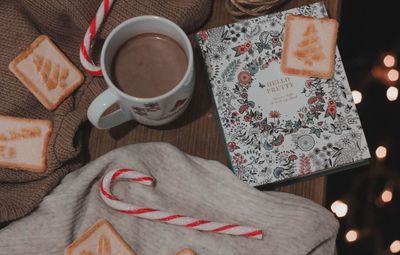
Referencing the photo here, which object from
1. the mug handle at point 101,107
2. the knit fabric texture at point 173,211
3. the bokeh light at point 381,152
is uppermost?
the mug handle at point 101,107

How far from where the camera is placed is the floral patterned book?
2.55 feet

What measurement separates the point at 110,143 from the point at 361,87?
74cm

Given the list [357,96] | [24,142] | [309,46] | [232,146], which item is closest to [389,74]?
[357,96]

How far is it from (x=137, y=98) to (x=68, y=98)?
18 cm

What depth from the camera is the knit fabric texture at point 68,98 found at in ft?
2.52

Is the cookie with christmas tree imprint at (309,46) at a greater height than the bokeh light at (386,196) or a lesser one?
greater

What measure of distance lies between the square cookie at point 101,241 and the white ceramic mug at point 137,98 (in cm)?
15

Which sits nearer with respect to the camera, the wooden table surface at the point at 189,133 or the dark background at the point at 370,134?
the wooden table surface at the point at 189,133

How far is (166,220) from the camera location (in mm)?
739

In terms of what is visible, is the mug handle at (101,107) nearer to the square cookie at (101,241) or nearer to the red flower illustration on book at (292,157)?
the square cookie at (101,241)

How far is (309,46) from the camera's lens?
0.81 metres

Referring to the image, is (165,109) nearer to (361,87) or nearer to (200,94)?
(200,94)

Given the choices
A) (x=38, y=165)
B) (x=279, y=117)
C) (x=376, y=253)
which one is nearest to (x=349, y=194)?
(x=376, y=253)

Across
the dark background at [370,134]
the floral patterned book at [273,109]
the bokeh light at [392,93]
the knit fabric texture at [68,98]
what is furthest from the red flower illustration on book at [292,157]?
the bokeh light at [392,93]
